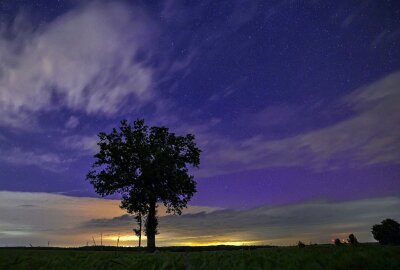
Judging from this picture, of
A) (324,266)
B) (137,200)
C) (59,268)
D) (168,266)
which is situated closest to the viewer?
(324,266)

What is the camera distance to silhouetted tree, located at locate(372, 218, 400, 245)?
26.0m

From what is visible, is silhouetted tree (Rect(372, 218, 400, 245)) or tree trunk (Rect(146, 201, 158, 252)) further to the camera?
tree trunk (Rect(146, 201, 158, 252))

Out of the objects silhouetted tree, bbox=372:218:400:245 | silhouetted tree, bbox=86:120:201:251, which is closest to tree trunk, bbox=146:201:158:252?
silhouetted tree, bbox=86:120:201:251

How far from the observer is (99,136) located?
55.2 metres

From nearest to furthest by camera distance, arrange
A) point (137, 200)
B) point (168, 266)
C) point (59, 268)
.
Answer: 1. point (168, 266)
2. point (59, 268)
3. point (137, 200)

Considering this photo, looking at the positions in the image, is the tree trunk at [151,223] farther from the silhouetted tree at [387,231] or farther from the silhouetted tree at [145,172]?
the silhouetted tree at [387,231]

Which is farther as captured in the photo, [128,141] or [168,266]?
[128,141]

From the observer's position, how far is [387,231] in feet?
88.6

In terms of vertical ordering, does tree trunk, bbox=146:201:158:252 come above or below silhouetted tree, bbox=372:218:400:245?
above

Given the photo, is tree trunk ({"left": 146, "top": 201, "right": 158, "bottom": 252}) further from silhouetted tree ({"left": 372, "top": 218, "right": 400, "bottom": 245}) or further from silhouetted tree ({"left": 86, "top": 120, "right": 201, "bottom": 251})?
silhouetted tree ({"left": 372, "top": 218, "right": 400, "bottom": 245})

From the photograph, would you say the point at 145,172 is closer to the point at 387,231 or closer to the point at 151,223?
the point at 151,223

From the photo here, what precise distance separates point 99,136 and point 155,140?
27.3 feet

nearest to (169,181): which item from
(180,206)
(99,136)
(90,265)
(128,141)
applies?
(180,206)

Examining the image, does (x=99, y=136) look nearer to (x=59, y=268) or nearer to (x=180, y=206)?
(x=180, y=206)
